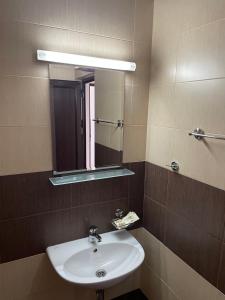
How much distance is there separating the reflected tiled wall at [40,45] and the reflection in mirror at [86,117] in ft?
0.22

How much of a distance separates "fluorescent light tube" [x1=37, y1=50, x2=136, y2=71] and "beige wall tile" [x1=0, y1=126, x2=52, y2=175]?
40cm

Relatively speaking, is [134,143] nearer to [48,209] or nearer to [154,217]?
[154,217]

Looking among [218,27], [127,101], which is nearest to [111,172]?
[127,101]

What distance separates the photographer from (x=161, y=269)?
1.68 metres

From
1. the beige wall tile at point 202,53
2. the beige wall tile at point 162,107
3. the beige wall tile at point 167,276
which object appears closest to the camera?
the beige wall tile at point 202,53

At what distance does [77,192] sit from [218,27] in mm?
1246

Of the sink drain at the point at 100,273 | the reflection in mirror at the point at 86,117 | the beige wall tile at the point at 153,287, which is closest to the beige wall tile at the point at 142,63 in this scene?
the reflection in mirror at the point at 86,117

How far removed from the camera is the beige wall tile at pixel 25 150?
4.23 ft

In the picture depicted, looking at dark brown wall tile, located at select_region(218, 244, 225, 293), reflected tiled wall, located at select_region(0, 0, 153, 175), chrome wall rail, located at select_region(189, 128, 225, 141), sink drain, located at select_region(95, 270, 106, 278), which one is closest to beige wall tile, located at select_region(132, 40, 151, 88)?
reflected tiled wall, located at select_region(0, 0, 153, 175)

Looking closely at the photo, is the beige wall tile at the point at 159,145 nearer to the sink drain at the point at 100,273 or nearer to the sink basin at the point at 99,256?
the sink basin at the point at 99,256

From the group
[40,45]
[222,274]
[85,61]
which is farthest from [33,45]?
[222,274]

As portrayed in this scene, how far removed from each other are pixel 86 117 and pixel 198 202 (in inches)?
34.3

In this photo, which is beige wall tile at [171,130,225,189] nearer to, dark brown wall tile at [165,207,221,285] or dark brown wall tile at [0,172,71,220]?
dark brown wall tile at [165,207,221,285]

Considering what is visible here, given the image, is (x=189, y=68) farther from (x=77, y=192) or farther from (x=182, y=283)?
(x=182, y=283)
